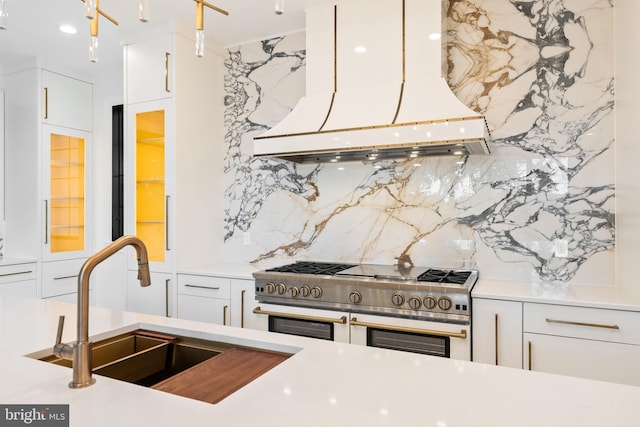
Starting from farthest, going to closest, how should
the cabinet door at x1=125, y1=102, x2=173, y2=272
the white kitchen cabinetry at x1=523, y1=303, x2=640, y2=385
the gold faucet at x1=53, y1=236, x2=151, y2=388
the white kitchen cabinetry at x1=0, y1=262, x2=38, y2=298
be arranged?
the white kitchen cabinetry at x1=0, y1=262, x2=38, y2=298, the cabinet door at x1=125, y1=102, x2=173, y2=272, the white kitchen cabinetry at x1=523, y1=303, x2=640, y2=385, the gold faucet at x1=53, y1=236, x2=151, y2=388

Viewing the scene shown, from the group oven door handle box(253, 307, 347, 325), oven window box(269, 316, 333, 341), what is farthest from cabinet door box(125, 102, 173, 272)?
oven window box(269, 316, 333, 341)

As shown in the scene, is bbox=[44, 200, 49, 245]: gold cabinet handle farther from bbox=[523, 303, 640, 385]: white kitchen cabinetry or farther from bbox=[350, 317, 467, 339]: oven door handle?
bbox=[523, 303, 640, 385]: white kitchen cabinetry

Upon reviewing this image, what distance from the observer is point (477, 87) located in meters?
2.70

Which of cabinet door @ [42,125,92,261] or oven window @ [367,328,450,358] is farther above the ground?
cabinet door @ [42,125,92,261]

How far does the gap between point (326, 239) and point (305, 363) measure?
6.57 feet

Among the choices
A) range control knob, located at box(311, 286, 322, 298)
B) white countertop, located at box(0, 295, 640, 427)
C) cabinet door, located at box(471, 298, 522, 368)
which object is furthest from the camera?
range control knob, located at box(311, 286, 322, 298)

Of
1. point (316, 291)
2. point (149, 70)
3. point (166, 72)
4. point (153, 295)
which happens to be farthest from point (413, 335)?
point (149, 70)

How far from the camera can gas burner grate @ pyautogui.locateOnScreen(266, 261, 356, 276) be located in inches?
103

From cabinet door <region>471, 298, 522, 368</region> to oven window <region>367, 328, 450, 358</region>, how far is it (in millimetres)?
162

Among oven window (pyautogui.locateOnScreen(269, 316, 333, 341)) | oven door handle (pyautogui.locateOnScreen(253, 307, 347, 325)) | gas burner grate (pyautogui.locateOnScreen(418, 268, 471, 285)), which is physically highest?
gas burner grate (pyautogui.locateOnScreen(418, 268, 471, 285))

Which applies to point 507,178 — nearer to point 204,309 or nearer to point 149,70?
point 204,309

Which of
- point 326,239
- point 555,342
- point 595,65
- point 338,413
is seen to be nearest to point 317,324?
point 326,239

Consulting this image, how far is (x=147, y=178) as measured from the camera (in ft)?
10.7

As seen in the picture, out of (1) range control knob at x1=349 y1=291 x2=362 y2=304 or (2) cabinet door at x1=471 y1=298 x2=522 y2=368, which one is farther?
(1) range control knob at x1=349 y1=291 x2=362 y2=304
